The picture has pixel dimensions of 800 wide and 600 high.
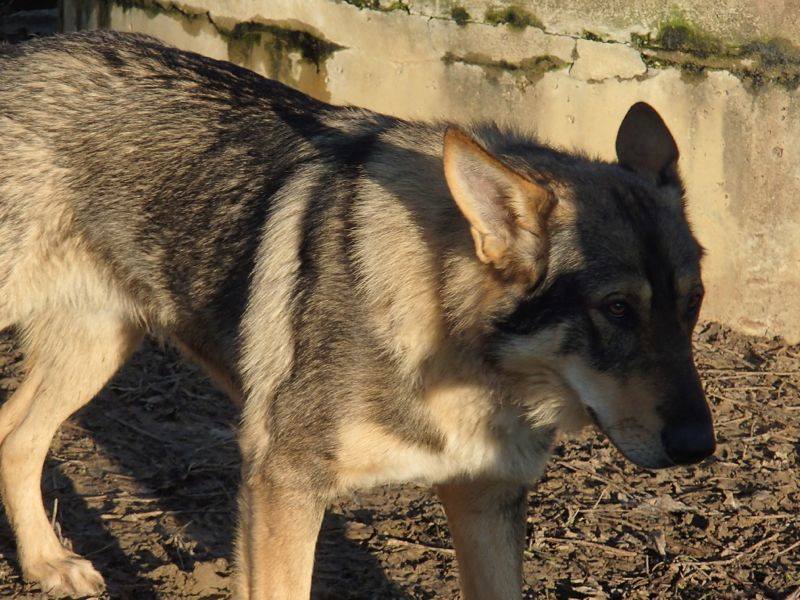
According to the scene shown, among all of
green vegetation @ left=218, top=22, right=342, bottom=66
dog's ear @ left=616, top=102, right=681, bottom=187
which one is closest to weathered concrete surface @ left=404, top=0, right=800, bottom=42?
green vegetation @ left=218, top=22, right=342, bottom=66

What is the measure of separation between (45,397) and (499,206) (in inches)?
91.3

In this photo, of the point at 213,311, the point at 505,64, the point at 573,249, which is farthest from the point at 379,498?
the point at 505,64

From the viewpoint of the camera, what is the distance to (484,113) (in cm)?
612

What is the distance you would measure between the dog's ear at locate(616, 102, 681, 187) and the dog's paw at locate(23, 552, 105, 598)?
2.50m

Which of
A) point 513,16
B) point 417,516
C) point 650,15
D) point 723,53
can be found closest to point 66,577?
point 417,516

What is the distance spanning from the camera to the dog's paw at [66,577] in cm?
420

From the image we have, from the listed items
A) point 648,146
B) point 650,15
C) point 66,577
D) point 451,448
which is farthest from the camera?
point 650,15

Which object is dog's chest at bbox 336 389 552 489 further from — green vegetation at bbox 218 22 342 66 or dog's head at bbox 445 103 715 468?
green vegetation at bbox 218 22 342 66

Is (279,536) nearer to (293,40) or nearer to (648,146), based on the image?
(648,146)

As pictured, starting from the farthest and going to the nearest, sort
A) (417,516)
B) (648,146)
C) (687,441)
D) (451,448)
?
(417,516)
(648,146)
(451,448)
(687,441)

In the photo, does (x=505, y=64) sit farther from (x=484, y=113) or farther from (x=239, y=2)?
(x=239, y=2)

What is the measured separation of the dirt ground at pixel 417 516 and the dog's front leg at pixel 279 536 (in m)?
0.73

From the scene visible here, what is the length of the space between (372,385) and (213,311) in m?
0.79

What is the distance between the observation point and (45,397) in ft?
15.0
